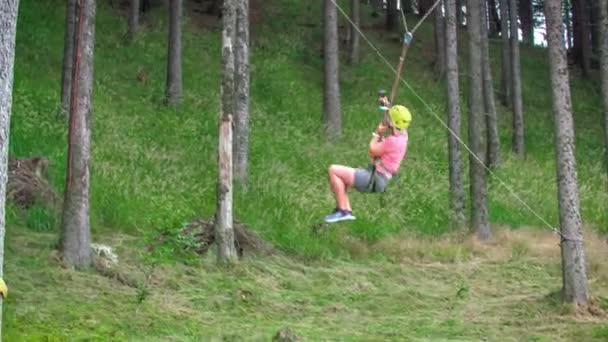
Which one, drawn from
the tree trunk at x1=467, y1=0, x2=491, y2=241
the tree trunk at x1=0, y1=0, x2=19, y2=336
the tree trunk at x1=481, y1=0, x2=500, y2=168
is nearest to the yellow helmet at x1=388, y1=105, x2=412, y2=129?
the tree trunk at x1=0, y1=0, x2=19, y2=336

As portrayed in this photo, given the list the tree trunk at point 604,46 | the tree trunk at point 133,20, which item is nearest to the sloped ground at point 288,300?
the tree trunk at point 604,46

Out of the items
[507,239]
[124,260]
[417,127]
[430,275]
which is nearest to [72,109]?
[124,260]

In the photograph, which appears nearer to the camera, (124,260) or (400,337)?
(400,337)

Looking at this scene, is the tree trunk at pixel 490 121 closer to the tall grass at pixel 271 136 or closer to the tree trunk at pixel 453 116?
the tall grass at pixel 271 136

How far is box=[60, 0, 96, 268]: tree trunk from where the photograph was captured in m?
10.3

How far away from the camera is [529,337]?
9.81 m

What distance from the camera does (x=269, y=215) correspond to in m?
14.2

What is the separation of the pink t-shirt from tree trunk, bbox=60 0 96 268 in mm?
4076

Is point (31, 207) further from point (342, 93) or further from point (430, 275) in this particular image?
point (342, 93)

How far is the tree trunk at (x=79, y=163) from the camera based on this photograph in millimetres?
10273

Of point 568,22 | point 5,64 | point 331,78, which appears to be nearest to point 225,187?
point 5,64

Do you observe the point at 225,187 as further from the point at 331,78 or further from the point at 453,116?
the point at 331,78

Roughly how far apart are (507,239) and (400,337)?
7.27 meters

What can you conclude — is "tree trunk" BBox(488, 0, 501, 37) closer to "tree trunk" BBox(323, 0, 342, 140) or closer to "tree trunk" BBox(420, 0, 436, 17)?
"tree trunk" BBox(420, 0, 436, 17)
